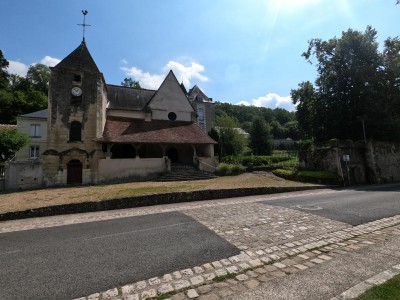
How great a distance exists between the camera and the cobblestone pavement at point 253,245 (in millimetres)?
3594

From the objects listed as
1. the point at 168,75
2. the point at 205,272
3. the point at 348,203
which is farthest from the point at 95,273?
the point at 168,75

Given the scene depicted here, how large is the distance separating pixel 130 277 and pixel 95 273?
73 cm

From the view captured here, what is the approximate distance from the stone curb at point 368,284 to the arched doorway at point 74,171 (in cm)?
2046

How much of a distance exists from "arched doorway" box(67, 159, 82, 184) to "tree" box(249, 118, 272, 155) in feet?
107

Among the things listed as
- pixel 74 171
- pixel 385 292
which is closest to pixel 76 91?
pixel 74 171

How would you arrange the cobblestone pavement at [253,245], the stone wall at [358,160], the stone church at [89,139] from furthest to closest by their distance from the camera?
the stone wall at [358,160], the stone church at [89,139], the cobblestone pavement at [253,245]

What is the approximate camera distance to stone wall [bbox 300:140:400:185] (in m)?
19.9

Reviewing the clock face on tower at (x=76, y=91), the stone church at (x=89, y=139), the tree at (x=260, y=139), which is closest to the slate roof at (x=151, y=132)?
the stone church at (x=89, y=139)

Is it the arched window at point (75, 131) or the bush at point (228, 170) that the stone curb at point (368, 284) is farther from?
the arched window at point (75, 131)

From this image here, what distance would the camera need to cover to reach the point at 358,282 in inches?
141

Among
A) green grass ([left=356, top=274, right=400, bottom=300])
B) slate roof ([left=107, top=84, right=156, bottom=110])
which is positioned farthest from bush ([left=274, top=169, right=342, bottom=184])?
slate roof ([left=107, top=84, right=156, bottom=110])

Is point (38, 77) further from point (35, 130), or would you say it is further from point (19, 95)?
point (35, 130)

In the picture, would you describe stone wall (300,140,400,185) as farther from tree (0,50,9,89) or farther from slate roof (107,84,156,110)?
tree (0,50,9,89)

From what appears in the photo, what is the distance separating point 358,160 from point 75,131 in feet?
86.7
